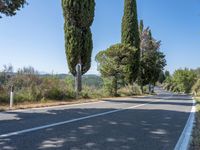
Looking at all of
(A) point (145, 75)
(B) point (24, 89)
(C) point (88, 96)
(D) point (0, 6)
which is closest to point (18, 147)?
(D) point (0, 6)

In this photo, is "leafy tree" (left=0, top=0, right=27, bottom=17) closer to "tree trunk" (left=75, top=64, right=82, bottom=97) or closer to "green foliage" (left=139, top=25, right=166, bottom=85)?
"tree trunk" (left=75, top=64, right=82, bottom=97)

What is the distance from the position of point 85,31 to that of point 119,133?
2052 centimetres

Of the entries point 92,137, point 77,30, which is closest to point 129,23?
point 77,30

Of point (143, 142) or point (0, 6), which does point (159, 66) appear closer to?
point (0, 6)

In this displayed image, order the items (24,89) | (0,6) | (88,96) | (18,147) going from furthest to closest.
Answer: (88,96) → (24,89) → (0,6) → (18,147)

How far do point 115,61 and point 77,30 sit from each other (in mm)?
11917

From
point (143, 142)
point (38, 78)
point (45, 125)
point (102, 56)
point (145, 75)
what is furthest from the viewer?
point (145, 75)

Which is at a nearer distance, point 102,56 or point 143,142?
point 143,142

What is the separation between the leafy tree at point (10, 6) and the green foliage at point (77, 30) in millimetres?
13670

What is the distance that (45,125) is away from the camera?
923 cm

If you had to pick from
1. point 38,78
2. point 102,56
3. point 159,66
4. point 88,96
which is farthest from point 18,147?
point 159,66

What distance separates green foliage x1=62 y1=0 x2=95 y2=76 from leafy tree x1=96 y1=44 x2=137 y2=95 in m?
8.91

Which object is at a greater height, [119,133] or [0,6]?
[0,6]

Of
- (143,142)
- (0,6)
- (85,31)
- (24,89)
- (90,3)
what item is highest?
(90,3)
